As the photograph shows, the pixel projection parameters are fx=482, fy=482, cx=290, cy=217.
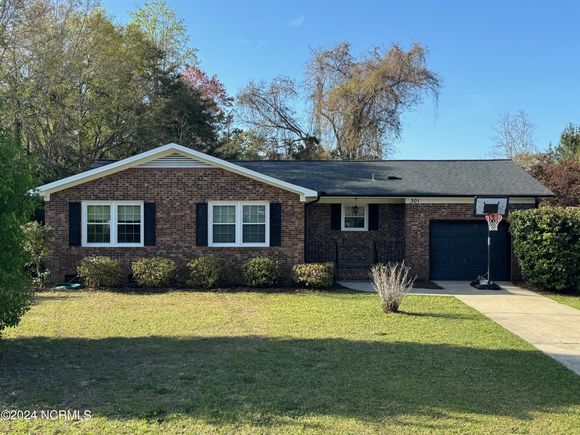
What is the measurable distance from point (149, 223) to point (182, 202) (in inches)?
44.9

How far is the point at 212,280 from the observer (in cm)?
1325

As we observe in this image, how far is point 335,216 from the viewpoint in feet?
54.3

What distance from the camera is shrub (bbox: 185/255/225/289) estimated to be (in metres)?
13.3

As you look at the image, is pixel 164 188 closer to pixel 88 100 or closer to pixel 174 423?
pixel 174 423

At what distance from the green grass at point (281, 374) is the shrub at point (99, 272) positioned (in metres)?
3.38

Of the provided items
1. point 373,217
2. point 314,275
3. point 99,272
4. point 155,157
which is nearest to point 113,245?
point 99,272

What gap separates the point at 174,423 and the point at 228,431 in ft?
1.75

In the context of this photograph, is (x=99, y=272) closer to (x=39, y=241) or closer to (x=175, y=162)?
(x=39, y=241)

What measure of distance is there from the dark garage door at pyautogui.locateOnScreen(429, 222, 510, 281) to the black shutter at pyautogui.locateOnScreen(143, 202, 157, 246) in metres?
8.80

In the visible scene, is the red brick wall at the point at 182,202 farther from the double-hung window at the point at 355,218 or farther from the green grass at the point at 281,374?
the green grass at the point at 281,374

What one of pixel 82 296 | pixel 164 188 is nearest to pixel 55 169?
pixel 164 188

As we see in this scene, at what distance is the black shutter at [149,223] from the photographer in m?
14.1

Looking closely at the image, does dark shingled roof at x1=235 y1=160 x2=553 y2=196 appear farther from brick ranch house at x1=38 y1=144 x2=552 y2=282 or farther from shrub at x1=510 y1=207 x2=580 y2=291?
shrub at x1=510 y1=207 x2=580 y2=291

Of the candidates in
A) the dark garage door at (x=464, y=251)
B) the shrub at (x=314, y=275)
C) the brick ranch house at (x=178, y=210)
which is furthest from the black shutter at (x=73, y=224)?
the dark garage door at (x=464, y=251)
